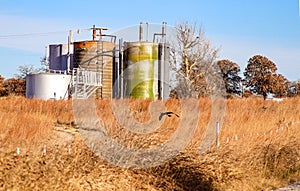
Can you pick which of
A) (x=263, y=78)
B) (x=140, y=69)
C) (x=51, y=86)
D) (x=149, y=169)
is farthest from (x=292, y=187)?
(x=263, y=78)

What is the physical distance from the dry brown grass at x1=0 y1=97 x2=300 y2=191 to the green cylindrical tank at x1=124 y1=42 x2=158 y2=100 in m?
15.9

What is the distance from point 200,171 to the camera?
9352 mm

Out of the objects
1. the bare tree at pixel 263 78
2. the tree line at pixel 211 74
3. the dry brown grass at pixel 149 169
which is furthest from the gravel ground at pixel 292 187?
the bare tree at pixel 263 78

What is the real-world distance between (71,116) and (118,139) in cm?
463

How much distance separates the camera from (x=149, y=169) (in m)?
8.77

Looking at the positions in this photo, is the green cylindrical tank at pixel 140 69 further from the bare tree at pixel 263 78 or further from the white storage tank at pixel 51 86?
the bare tree at pixel 263 78

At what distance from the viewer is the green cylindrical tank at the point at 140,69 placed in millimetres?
28969

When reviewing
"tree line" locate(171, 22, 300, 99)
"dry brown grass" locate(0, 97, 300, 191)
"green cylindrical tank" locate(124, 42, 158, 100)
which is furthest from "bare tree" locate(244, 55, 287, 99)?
"dry brown grass" locate(0, 97, 300, 191)

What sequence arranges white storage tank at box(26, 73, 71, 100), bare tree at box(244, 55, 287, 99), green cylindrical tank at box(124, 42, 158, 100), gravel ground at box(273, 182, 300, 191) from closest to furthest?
gravel ground at box(273, 182, 300, 191), green cylindrical tank at box(124, 42, 158, 100), white storage tank at box(26, 73, 71, 100), bare tree at box(244, 55, 287, 99)

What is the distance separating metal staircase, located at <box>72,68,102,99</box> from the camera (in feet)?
101

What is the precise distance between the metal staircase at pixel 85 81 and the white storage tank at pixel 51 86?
1.78 ft

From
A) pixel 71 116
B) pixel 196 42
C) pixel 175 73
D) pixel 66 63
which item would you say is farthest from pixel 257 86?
pixel 71 116

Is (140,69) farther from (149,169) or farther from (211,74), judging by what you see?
(149,169)

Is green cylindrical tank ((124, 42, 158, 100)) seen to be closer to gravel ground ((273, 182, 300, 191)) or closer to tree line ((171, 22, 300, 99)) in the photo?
tree line ((171, 22, 300, 99))
